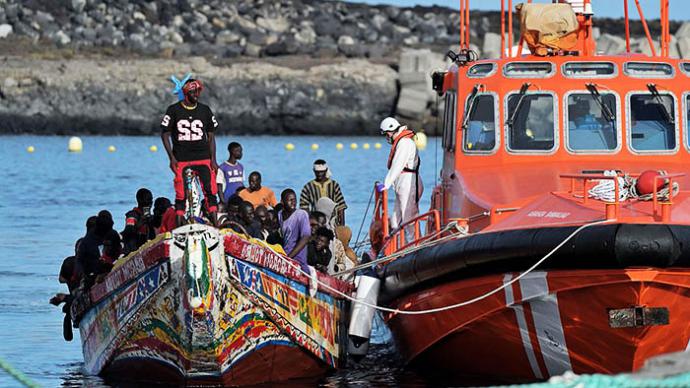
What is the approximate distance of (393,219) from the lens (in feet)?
Result: 48.1

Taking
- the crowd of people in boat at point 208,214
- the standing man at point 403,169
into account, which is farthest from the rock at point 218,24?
the standing man at point 403,169

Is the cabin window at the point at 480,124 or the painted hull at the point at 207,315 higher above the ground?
the cabin window at the point at 480,124

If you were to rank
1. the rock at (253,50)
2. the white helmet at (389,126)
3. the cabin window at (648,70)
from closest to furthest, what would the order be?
the cabin window at (648,70) → the white helmet at (389,126) → the rock at (253,50)

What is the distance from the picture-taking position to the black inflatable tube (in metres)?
10.1

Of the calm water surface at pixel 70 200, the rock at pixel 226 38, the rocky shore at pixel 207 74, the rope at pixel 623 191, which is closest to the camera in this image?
the rope at pixel 623 191

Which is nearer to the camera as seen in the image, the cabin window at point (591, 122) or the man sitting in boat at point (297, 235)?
the cabin window at point (591, 122)

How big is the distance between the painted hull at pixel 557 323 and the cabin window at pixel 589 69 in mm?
2358

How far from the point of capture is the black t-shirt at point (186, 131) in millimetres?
12617

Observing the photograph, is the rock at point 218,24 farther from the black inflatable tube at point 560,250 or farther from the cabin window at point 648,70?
the black inflatable tube at point 560,250

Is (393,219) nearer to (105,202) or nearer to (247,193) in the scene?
(247,193)

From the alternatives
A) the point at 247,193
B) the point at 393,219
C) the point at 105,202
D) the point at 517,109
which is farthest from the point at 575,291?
the point at 105,202

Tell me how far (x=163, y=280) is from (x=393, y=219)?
139 inches

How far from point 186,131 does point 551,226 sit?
343cm

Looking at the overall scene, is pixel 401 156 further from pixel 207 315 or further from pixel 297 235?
pixel 207 315
